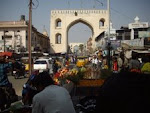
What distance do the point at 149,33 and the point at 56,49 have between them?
116 feet

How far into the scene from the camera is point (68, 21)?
180 ft

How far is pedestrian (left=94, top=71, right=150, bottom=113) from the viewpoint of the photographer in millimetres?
1414

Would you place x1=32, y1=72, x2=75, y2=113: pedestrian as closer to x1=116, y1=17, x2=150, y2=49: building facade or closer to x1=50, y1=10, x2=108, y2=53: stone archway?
x1=116, y1=17, x2=150, y2=49: building facade

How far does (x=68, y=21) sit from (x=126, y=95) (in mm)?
53956

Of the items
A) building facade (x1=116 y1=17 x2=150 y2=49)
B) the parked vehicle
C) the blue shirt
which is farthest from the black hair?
building facade (x1=116 y1=17 x2=150 y2=49)

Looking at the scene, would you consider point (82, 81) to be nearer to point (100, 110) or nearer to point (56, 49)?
point (100, 110)

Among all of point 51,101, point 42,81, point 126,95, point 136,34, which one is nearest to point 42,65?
point 136,34

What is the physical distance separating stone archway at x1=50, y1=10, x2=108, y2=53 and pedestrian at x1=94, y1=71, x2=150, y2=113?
53.5 metres

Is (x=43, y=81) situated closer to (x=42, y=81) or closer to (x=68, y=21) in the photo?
(x=42, y=81)

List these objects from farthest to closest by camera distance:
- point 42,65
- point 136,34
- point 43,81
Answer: point 136,34
point 42,65
point 43,81

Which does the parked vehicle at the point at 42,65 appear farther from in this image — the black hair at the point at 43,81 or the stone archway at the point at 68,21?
the stone archway at the point at 68,21

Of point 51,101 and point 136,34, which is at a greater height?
point 136,34

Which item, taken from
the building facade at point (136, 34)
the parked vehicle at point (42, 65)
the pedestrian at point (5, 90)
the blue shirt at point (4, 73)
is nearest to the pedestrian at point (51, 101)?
the pedestrian at point (5, 90)

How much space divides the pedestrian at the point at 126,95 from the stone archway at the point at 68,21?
53485 mm
